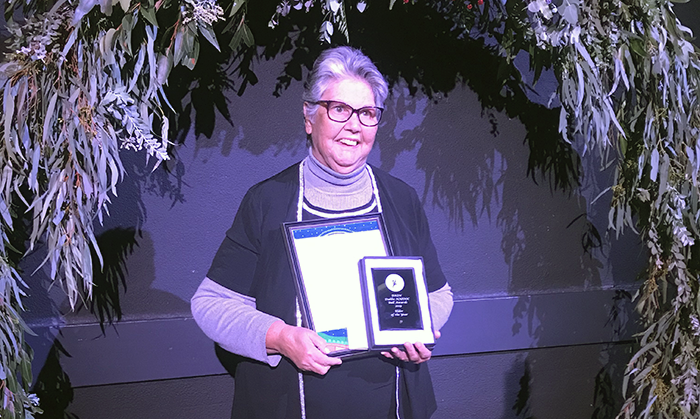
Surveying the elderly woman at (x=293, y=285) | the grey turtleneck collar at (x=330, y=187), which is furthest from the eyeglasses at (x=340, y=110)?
the grey turtleneck collar at (x=330, y=187)

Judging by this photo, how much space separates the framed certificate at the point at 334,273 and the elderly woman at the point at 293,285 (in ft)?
0.19

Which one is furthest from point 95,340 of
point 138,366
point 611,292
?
point 611,292

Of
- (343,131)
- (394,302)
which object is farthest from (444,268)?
(343,131)

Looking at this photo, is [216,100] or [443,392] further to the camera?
[443,392]

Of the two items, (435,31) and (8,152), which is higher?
(435,31)

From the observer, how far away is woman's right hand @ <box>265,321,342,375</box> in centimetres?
158

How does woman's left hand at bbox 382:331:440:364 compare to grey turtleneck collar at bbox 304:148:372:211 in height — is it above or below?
below

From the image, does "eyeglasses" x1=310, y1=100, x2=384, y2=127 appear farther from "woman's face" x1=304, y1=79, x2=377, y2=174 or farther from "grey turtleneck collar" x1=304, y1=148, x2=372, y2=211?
"grey turtleneck collar" x1=304, y1=148, x2=372, y2=211

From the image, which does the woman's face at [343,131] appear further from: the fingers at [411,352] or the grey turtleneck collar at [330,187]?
the fingers at [411,352]

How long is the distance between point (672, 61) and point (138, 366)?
1863mm

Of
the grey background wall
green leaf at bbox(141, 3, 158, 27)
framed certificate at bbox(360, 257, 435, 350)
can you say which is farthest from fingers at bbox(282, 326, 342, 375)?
green leaf at bbox(141, 3, 158, 27)

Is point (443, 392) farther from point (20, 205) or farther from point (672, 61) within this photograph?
point (20, 205)

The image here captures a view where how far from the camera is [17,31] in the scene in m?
1.53

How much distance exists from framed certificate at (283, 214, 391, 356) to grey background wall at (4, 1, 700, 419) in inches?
18.8
